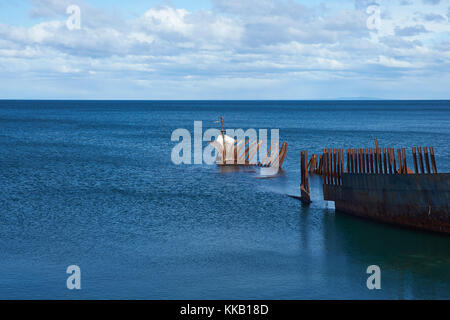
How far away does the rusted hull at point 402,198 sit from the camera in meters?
28.5

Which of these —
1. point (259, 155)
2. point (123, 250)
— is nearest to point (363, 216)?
point (123, 250)

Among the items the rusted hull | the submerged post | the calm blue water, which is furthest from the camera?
the submerged post

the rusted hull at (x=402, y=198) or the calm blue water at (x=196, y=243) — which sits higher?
the rusted hull at (x=402, y=198)

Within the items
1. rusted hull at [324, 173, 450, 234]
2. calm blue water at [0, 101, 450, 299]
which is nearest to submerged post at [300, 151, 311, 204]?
calm blue water at [0, 101, 450, 299]

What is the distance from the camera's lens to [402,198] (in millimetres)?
29812

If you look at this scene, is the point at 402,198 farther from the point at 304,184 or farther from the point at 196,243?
the point at 196,243

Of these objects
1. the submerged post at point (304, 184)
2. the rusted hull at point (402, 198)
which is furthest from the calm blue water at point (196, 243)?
the submerged post at point (304, 184)

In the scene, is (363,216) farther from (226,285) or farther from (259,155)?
(259,155)

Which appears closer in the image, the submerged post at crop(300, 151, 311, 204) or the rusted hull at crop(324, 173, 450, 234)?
the rusted hull at crop(324, 173, 450, 234)

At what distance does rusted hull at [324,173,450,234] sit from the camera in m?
28.5

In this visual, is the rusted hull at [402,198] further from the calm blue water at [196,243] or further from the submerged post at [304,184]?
the submerged post at [304,184]

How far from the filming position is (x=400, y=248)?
28047mm

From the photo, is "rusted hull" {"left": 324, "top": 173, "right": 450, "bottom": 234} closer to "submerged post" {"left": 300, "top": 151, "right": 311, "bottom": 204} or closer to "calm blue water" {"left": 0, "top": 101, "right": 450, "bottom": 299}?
"calm blue water" {"left": 0, "top": 101, "right": 450, "bottom": 299}
